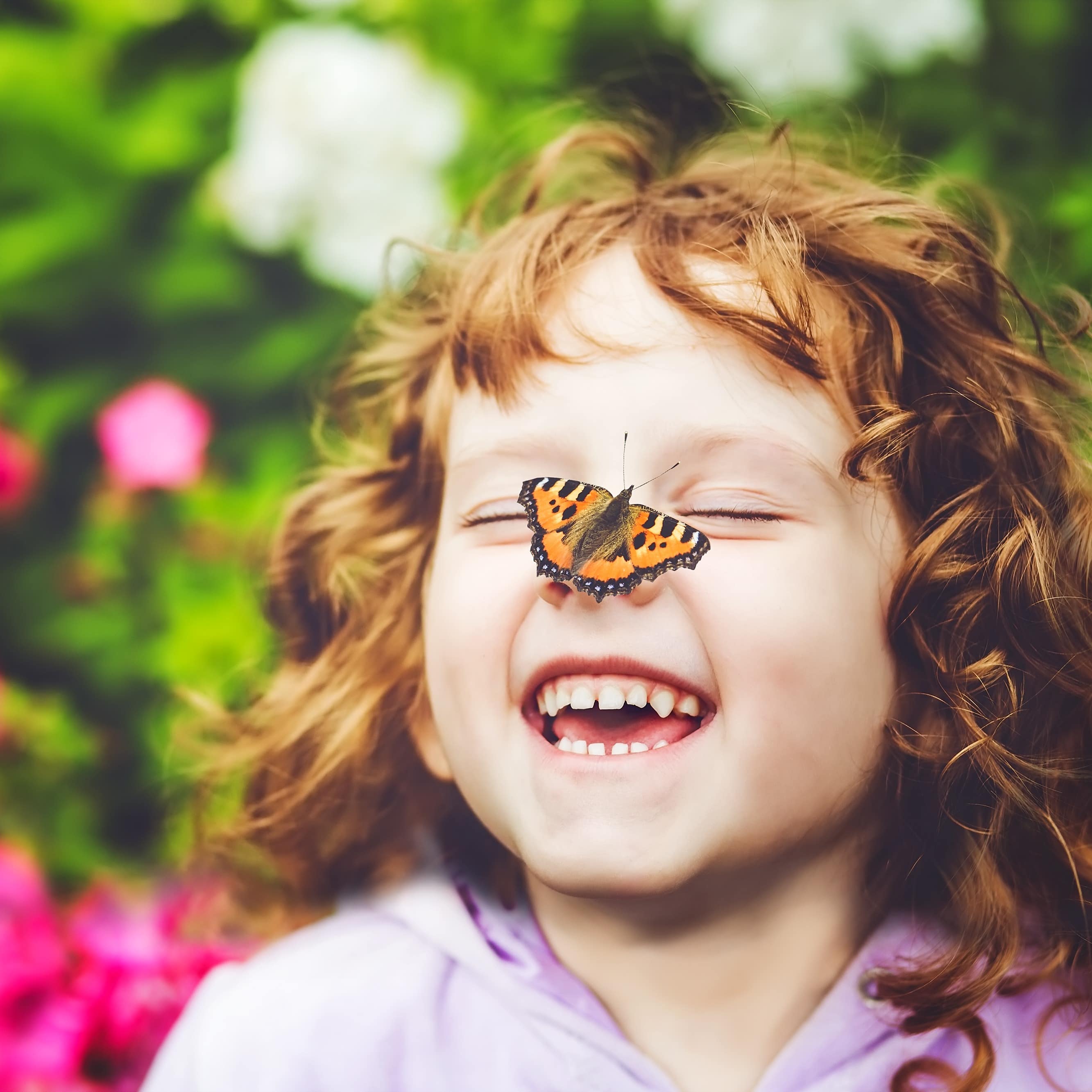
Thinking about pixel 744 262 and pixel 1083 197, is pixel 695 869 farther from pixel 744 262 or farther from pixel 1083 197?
pixel 1083 197

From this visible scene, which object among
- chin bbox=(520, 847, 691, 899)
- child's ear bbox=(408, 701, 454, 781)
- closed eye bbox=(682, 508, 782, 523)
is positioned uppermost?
closed eye bbox=(682, 508, 782, 523)

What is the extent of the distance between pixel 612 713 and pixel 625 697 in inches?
2.1

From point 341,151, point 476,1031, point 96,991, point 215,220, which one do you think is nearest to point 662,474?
point 476,1031

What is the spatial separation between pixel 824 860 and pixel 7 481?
1.61 metres

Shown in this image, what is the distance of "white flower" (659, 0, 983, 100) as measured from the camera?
1.84 metres

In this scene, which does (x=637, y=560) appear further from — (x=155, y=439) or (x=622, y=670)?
(x=155, y=439)

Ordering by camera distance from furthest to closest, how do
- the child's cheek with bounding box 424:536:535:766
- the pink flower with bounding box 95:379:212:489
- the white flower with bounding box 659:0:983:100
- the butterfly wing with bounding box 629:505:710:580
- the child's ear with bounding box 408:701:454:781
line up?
the pink flower with bounding box 95:379:212:489 → the white flower with bounding box 659:0:983:100 → the child's ear with bounding box 408:701:454:781 → the child's cheek with bounding box 424:536:535:766 → the butterfly wing with bounding box 629:505:710:580

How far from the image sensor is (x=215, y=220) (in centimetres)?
209

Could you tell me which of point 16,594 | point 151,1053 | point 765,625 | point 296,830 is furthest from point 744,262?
point 16,594

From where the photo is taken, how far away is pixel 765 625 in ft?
3.21

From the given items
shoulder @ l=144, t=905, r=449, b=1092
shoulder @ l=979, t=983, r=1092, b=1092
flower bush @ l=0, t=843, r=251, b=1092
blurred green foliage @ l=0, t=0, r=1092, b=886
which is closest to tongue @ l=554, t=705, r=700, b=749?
shoulder @ l=144, t=905, r=449, b=1092

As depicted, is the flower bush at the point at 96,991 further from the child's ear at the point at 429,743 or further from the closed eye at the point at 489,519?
the closed eye at the point at 489,519

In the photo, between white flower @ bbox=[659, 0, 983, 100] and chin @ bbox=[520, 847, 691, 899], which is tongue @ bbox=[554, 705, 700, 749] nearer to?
chin @ bbox=[520, 847, 691, 899]

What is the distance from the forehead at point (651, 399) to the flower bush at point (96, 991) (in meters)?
0.77
